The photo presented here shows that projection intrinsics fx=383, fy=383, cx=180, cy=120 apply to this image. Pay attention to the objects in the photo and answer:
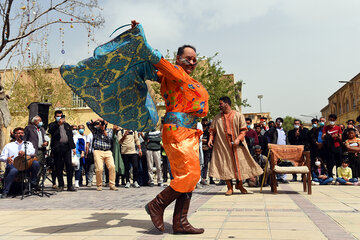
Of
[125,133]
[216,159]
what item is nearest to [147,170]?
[125,133]

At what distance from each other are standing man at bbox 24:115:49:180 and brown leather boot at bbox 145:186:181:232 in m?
5.84

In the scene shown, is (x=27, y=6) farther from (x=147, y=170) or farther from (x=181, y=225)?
(x=181, y=225)

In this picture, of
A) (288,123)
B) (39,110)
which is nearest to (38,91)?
(39,110)

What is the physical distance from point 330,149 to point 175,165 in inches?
335

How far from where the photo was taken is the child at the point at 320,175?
10.9m

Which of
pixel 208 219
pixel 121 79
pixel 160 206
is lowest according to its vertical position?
pixel 208 219

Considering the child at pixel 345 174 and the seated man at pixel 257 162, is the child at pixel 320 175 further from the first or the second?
the seated man at pixel 257 162

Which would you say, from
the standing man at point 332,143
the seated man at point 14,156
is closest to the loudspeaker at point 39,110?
the seated man at point 14,156

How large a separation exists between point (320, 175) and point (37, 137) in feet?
25.9

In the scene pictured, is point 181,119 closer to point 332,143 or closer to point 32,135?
point 32,135

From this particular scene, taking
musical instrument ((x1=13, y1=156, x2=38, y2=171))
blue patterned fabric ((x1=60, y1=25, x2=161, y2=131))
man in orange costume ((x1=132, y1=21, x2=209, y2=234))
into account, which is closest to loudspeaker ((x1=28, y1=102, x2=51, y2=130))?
musical instrument ((x1=13, y1=156, x2=38, y2=171))

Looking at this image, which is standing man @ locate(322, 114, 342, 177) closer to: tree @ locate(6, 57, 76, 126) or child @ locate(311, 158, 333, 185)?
child @ locate(311, 158, 333, 185)

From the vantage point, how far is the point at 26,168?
8.66 metres

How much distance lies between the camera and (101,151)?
33.7 feet
